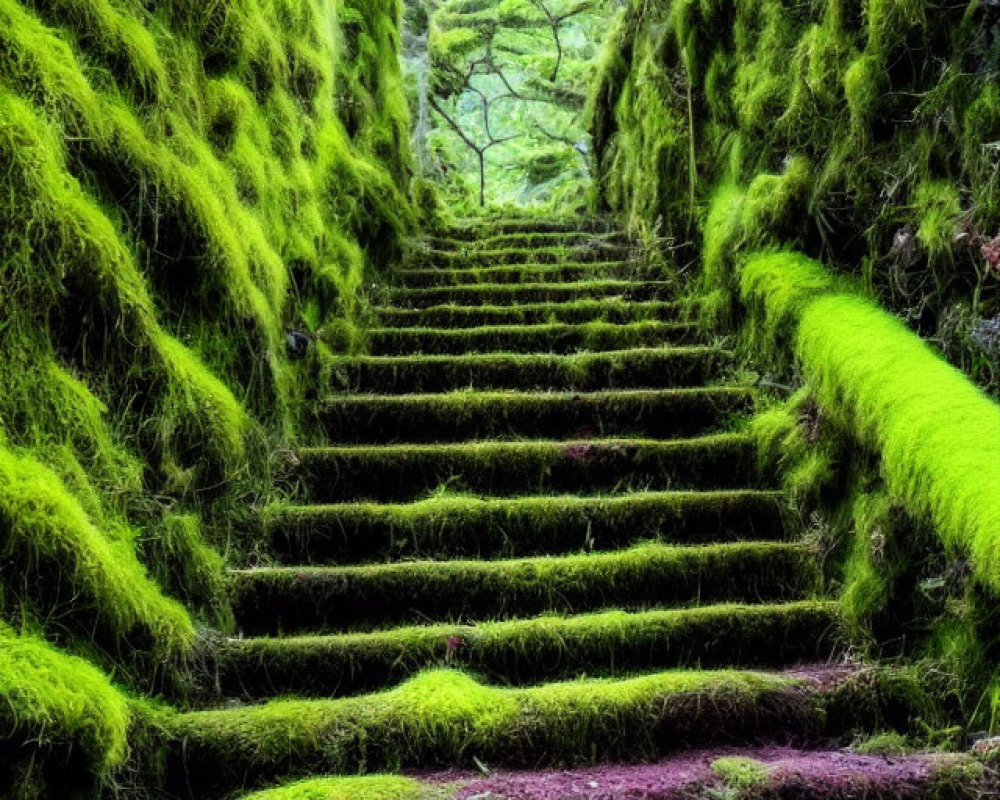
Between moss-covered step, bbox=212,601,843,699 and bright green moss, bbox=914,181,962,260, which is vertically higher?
bright green moss, bbox=914,181,962,260

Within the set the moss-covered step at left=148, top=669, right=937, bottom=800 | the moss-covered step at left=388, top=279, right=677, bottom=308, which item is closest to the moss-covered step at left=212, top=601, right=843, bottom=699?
the moss-covered step at left=148, top=669, right=937, bottom=800

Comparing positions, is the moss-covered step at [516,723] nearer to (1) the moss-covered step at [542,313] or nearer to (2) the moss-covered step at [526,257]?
(1) the moss-covered step at [542,313]

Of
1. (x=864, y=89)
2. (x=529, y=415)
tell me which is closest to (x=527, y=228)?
(x=529, y=415)

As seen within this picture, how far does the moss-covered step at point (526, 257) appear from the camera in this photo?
18.8ft

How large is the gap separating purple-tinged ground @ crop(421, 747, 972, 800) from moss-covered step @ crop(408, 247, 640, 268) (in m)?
4.15

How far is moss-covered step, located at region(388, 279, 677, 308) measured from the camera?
491 cm

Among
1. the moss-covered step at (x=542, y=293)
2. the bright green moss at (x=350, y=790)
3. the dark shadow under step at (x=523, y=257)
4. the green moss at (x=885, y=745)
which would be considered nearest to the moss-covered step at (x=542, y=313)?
the moss-covered step at (x=542, y=293)

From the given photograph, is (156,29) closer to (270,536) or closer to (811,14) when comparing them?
(270,536)

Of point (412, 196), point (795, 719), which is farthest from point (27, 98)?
point (412, 196)

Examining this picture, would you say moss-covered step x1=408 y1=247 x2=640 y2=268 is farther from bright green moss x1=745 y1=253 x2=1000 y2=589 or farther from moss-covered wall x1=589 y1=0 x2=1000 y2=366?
bright green moss x1=745 y1=253 x2=1000 y2=589

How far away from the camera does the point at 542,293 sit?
16.3 feet

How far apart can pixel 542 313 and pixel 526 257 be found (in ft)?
4.08

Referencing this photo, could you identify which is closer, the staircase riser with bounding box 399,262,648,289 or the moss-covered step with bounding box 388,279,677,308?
the moss-covered step with bounding box 388,279,677,308

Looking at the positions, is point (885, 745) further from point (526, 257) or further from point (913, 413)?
point (526, 257)
